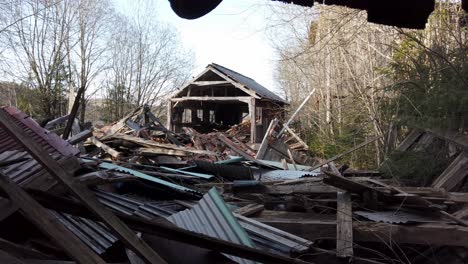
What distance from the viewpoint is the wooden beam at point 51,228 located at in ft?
7.27

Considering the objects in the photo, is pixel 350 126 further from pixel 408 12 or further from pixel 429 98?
pixel 408 12

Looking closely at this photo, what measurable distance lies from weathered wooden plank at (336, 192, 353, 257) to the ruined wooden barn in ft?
47.8

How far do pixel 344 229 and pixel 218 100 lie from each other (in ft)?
58.8

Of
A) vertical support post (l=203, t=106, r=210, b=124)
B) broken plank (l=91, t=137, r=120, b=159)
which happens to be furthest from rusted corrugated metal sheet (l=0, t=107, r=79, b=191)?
vertical support post (l=203, t=106, r=210, b=124)

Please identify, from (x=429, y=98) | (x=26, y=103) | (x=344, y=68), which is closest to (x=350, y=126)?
(x=344, y=68)

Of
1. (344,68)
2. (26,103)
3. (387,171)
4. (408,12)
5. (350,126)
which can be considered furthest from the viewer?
(26,103)

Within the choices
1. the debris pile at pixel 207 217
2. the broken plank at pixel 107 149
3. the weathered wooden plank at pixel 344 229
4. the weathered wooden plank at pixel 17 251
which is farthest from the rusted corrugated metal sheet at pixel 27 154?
the broken plank at pixel 107 149

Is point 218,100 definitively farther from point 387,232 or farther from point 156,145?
point 387,232

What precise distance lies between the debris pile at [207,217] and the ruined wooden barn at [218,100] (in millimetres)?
13653

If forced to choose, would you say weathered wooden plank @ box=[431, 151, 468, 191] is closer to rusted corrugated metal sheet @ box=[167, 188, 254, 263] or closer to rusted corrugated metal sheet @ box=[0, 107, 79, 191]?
rusted corrugated metal sheet @ box=[167, 188, 254, 263]

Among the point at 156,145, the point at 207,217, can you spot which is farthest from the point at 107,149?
the point at 207,217

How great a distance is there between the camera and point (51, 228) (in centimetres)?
229

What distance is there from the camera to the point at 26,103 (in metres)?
27.1

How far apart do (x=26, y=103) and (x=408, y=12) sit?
28981mm
